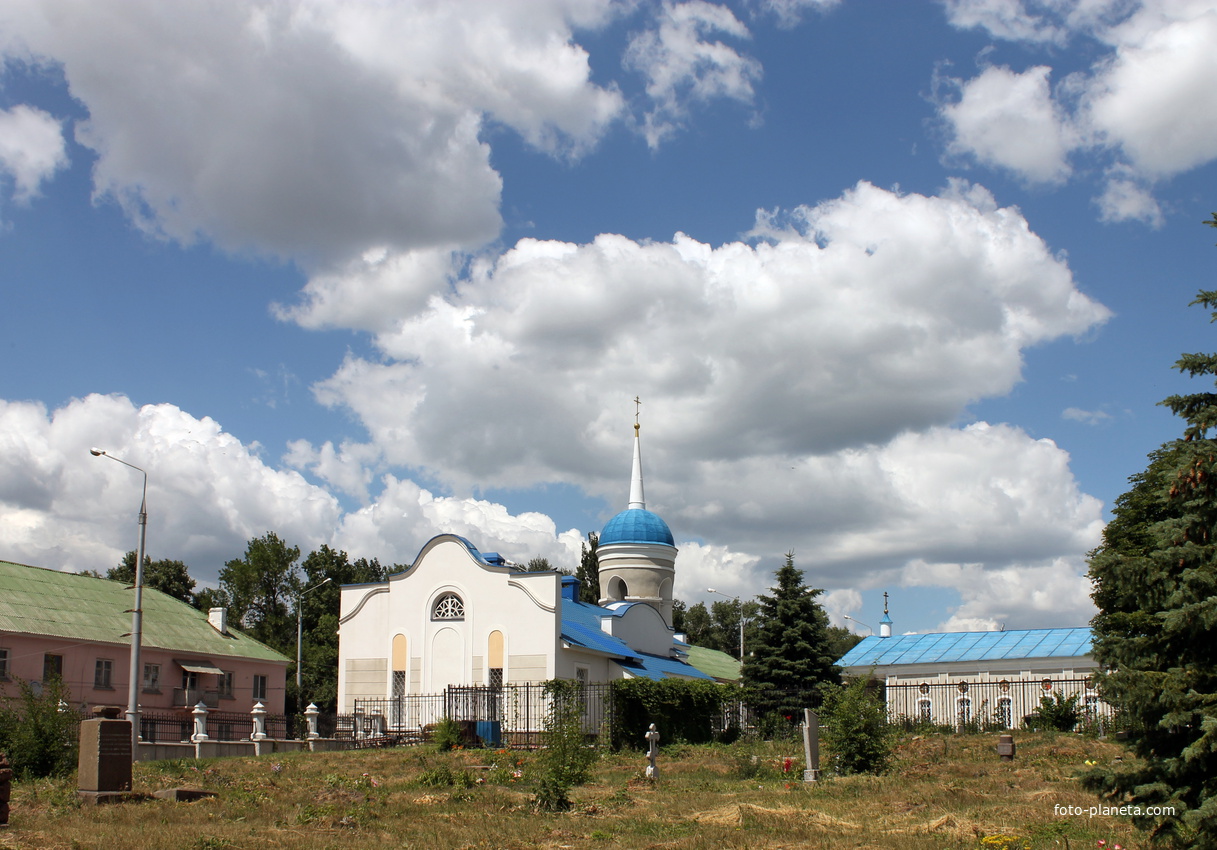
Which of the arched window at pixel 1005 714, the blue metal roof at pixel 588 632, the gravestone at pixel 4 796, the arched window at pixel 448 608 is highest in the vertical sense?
the arched window at pixel 448 608

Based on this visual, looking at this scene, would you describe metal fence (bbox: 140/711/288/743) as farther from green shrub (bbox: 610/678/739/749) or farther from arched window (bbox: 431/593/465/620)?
green shrub (bbox: 610/678/739/749)

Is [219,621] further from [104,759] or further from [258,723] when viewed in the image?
[104,759]

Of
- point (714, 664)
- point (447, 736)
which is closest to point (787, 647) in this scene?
point (447, 736)

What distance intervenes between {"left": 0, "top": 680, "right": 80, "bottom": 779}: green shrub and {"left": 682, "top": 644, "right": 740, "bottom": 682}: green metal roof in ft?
106

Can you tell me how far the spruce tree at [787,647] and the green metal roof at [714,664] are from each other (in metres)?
13.6

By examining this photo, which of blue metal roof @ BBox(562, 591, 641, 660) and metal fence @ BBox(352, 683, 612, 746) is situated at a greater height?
blue metal roof @ BBox(562, 591, 641, 660)

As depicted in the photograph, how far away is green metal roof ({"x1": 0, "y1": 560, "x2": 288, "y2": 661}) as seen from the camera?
3122cm

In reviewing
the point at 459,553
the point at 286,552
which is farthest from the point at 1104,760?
the point at 286,552

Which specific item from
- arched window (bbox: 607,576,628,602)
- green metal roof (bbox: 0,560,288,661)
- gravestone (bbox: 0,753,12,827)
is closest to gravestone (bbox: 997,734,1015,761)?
gravestone (bbox: 0,753,12,827)

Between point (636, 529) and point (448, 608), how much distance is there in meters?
13.8

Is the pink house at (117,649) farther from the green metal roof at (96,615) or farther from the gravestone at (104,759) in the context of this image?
the gravestone at (104,759)

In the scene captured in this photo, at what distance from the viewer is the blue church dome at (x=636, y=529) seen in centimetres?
Result: 4589

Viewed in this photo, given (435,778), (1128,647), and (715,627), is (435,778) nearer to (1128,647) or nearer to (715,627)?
(1128,647)

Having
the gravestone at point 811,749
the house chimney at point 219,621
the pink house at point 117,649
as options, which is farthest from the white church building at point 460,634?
the gravestone at point 811,749
